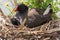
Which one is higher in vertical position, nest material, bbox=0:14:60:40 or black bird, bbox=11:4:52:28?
black bird, bbox=11:4:52:28

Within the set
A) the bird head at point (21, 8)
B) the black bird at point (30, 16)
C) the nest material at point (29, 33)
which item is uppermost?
the bird head at point (21, 8)

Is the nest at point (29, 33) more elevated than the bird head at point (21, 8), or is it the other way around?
the bird head at point (21, 8)

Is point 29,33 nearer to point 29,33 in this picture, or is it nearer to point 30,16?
point 29,33

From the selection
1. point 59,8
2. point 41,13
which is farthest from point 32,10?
point 59,8

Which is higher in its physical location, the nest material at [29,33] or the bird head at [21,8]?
the bird head at [21,8]

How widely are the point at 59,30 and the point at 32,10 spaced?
20cm

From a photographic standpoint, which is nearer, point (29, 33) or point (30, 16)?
point (29, 33)

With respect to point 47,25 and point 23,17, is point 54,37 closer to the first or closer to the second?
point 47,25

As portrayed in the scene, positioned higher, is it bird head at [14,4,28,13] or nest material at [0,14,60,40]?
bird head at [14,4,28,13]

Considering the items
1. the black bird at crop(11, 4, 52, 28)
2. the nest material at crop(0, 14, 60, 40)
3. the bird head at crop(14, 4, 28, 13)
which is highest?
the bird head at crop(14, 4, 28, 13)

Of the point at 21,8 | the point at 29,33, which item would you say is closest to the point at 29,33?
the point at 29,33

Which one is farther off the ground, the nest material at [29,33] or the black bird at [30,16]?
the black bird at [30,16]

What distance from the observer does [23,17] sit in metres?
0.96

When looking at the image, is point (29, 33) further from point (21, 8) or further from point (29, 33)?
point (21, 8)
